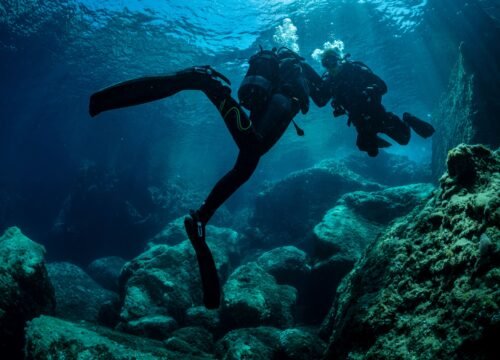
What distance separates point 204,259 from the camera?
343cm

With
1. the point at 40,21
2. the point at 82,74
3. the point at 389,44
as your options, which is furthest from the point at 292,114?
the point at 82,74

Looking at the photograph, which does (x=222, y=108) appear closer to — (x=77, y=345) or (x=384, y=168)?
(x=77, y=345)

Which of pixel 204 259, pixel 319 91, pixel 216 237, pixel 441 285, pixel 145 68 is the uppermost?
pixel 145 68

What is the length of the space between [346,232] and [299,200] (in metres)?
9.35

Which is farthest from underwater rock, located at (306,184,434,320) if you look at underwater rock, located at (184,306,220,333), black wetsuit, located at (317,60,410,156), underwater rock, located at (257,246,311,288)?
underwater rock, located at (184,306,220,333)

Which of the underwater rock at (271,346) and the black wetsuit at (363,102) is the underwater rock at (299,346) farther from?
the black wetsuit at (363,102)

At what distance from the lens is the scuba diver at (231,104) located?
318cm

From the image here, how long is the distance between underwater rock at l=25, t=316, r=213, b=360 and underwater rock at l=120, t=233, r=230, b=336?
204 centimetres

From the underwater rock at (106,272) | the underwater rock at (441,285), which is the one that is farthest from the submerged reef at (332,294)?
the underwater rock at (106,272)

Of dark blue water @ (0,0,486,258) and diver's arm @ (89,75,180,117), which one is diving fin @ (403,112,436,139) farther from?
dark blue water @ (0,0,486,258)

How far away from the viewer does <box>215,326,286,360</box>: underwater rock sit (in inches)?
151

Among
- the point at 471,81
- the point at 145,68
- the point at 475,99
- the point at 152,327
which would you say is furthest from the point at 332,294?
the point at 145,68

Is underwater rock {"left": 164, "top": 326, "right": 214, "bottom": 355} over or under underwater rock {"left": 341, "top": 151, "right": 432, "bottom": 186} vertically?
under

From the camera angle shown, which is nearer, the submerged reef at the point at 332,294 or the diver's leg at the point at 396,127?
the submerged reef at the point at 332,294
